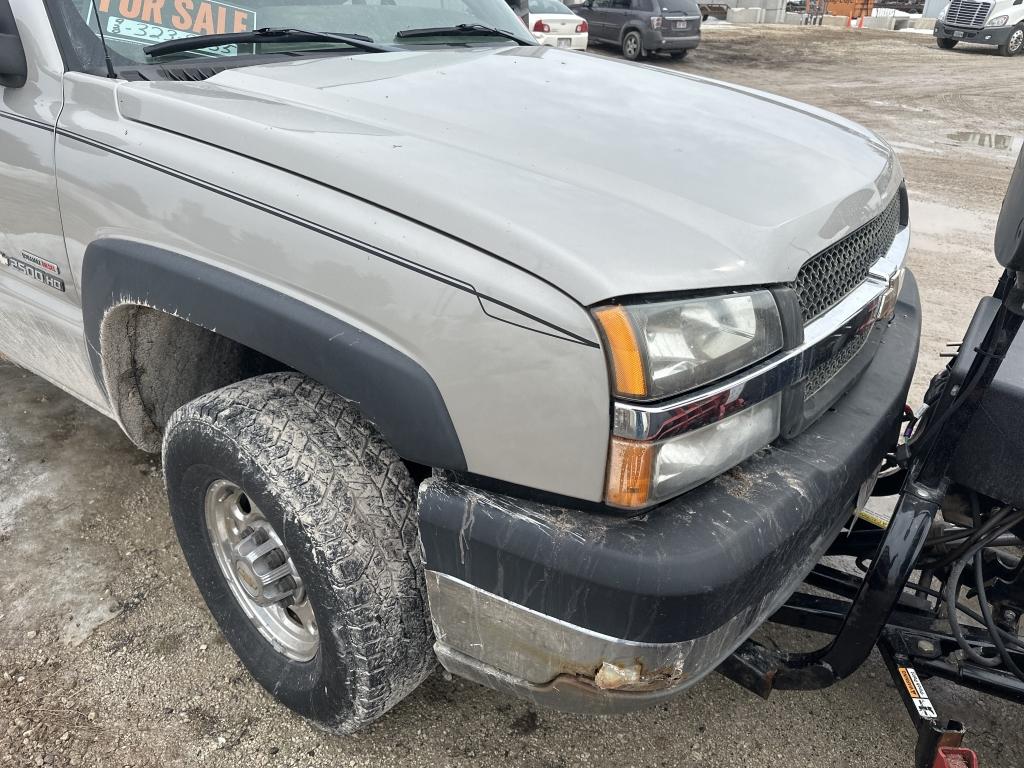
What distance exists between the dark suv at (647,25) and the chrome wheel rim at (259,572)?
16622 millimetres

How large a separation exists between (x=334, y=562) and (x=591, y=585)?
576 mm

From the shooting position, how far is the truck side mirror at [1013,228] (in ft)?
5.17

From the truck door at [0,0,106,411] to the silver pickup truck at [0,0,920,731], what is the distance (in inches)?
0.5

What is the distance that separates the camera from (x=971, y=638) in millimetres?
2033

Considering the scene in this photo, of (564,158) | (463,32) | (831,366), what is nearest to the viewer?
(564,158)

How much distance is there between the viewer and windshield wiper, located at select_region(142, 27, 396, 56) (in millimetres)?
2191

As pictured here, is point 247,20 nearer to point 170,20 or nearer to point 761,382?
point 170,20

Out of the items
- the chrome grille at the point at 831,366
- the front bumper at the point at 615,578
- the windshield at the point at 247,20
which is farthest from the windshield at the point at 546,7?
the front bumper at the point at 615,578

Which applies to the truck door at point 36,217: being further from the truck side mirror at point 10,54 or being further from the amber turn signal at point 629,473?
the amber turn signal at point 629,473

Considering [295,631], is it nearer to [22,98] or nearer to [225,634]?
[225,634]

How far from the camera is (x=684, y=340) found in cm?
146

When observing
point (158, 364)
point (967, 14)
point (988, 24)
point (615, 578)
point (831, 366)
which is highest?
point (967, 14)

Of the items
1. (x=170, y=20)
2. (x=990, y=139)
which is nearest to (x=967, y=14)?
(x=990, y=139)

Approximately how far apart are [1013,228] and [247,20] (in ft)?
6.56
